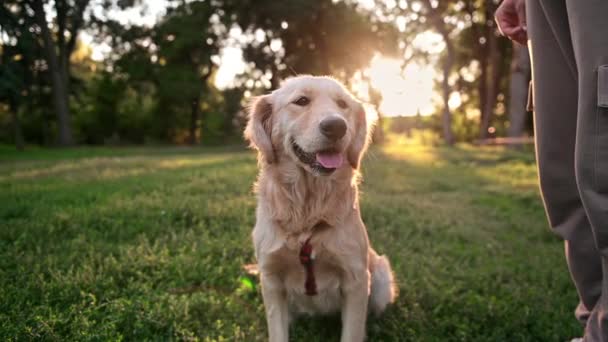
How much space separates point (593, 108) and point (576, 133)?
0.20m

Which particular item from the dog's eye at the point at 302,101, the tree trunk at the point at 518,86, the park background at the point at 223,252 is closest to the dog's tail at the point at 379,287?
the park background at the point at 223,252

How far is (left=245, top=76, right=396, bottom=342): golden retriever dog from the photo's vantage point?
2408 millimetres

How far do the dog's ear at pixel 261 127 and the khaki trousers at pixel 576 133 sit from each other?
4.92 ft

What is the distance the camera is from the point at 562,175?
6.34 ft

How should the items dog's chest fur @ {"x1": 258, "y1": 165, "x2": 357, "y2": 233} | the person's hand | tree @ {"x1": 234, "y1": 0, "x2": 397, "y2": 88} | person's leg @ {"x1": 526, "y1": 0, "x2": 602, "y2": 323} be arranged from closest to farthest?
person's leg @ {"x1": 526, "y1": 0, "x2": 602, "y2": 323} → the person's hand → dog's chest fur @ {"x1": 258, "y1": 165, "x2": 357, "y2": 233} → tree @ {"x1": 234, "y1": 0, "x2": 397, "y2": 88}

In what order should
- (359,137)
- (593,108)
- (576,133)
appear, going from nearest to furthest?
1. (593,108)
2. (576,133)
3. (359,137)

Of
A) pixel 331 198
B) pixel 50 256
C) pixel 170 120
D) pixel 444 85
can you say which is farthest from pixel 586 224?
pixel 170 120

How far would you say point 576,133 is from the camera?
5.51ft

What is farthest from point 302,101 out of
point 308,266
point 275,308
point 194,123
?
point 194,123

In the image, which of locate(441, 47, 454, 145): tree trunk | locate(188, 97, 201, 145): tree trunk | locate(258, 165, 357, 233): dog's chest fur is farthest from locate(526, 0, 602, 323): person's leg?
locate(188, 97, 201, 145): tree trunk

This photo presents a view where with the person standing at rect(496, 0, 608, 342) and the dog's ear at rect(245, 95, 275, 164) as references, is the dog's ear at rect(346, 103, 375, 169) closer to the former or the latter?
the dog's ear at rect(245, 95, 275, 164)

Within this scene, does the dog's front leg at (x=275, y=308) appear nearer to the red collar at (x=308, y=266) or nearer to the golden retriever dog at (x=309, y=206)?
the golden retriever dog at (x=309, y=206)

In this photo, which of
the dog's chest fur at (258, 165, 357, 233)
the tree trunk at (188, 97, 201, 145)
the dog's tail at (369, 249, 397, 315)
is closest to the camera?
the dog's chest fur at (258, 165, 357, 233)

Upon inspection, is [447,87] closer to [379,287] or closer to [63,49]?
[379,287]
